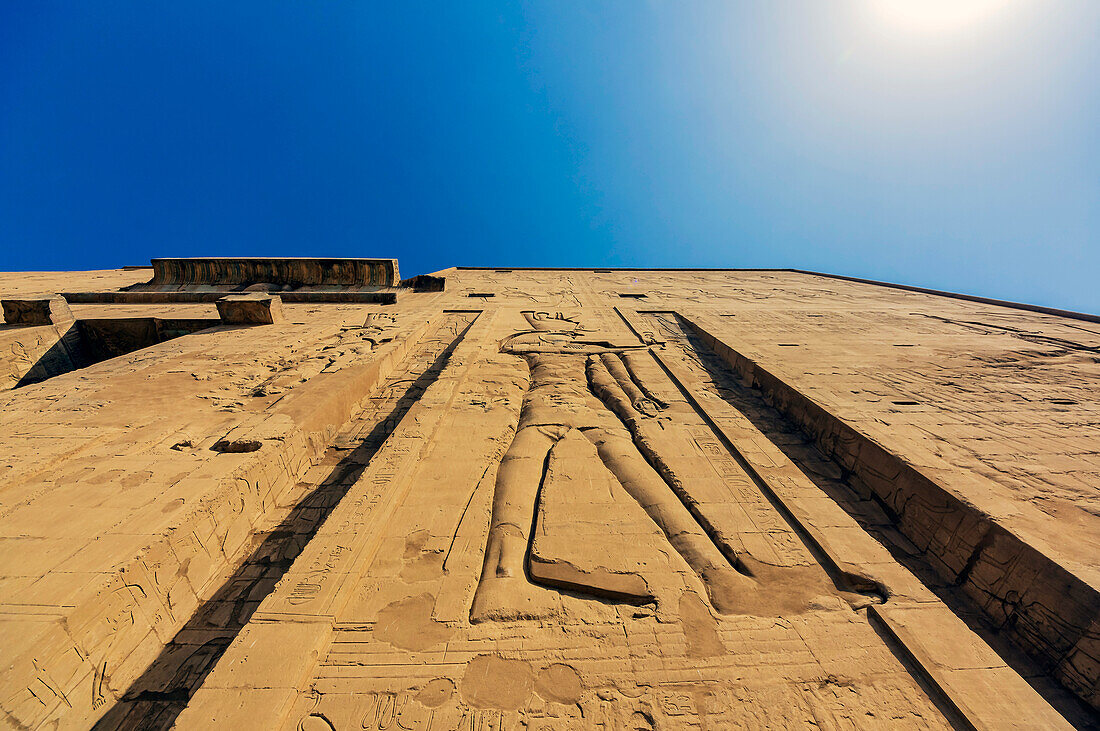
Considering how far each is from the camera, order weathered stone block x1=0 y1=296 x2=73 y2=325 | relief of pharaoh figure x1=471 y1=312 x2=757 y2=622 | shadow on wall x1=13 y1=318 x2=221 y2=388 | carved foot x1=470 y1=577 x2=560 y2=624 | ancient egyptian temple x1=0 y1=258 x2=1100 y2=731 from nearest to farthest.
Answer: ancient egyptian temple x1=0 y1=258 x2=1100 y2=731
carved foot x1=470 y1=577 x2=560 y2=624
relief of pharaoh figure x1=471 y1=312 x2=757 y2=622
weathered stone block x1=0 y1=296 x2=73 y2=325
shadow on wall x1=13 y1=318 x2=221 y2=388

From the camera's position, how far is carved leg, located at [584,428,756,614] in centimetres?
213

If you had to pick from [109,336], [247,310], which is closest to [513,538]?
[247,310]

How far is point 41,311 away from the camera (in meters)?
5.39

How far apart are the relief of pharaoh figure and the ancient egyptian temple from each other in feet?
0.07

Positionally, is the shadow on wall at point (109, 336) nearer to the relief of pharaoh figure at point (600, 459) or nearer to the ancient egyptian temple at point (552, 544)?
the ancient egyptian temple at point (552, 544)

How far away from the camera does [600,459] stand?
313 cm

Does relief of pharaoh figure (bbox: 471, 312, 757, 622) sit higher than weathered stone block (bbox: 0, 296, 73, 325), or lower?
lower

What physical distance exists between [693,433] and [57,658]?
12.4 ft

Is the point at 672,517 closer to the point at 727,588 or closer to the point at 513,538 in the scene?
the point at 727,588

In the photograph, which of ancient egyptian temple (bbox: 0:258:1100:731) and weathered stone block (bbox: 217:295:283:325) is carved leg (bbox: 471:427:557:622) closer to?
ancient egyptian temple (bbox: 0:258:1100:731)

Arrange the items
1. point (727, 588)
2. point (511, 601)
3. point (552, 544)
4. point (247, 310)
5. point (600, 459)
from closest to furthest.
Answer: point (511, 601) → point (727, 588) → point (552, 544) → point (600, 459) → point (247, 310)

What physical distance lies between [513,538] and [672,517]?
3.26ft

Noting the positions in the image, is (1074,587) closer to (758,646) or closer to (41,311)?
(758,646)

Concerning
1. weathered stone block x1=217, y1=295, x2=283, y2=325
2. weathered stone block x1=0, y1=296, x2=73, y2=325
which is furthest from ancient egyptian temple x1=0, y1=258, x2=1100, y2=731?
weathered stone block x1=217, y1=295, x2=283, y2=325
